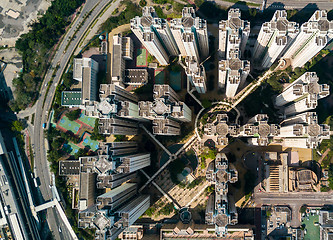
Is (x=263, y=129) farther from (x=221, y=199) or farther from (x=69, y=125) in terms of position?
(x=69, y=125)

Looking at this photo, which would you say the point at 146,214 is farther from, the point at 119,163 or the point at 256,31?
the point at 256,31

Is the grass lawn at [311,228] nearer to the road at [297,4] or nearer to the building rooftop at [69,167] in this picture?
the road at [297,4]

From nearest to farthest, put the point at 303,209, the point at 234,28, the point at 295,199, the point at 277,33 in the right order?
the point at 277,33 < the point at 234,28 < the point at 303,209 < the point at 295,199

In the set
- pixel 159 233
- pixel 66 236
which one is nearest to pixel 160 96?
pixel 159 233

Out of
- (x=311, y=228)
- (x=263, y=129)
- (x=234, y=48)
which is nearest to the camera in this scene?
(x=263, y=129)

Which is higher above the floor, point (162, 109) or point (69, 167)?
point (162, 109)

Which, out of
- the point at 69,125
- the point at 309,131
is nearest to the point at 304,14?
the point at 309,131

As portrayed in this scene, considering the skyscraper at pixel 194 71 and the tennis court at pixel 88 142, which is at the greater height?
the skyscraper at pixel 194 71

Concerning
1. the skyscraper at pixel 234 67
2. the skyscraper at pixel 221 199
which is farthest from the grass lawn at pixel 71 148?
the skyscraper at pixel 234 67
